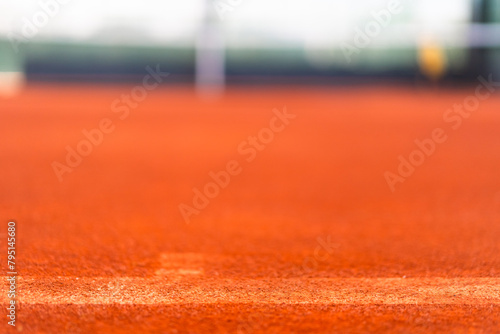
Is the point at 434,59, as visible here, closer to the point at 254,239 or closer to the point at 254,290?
the point at 254,239

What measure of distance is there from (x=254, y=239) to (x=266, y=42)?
1142 cm

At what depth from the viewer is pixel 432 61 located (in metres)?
11.6

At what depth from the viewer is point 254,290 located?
1280mm

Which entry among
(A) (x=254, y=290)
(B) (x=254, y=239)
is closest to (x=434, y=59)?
(B) (x=254, y=239)

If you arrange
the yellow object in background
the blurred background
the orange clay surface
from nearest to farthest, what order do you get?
the orange clay surface → the blurred background → the yellow object in background

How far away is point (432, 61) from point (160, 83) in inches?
212

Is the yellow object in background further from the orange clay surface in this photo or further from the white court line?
the white court line

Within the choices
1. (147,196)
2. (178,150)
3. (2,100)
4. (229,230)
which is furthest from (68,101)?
(229,230)

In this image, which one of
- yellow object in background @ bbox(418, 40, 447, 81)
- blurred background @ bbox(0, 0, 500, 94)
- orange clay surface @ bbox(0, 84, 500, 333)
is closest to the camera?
orange clay surface @ bbox(0, 84, 500, 333)

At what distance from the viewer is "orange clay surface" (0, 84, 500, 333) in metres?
1.13

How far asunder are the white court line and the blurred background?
983cm

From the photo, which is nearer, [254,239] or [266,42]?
[254,239]

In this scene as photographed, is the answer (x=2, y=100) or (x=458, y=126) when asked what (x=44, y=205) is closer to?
(x=458, y=126)

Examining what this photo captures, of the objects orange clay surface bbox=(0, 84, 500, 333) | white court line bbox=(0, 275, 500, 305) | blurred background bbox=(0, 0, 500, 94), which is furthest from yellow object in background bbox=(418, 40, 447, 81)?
white court line bbox=(0, 275, 500, 305)
